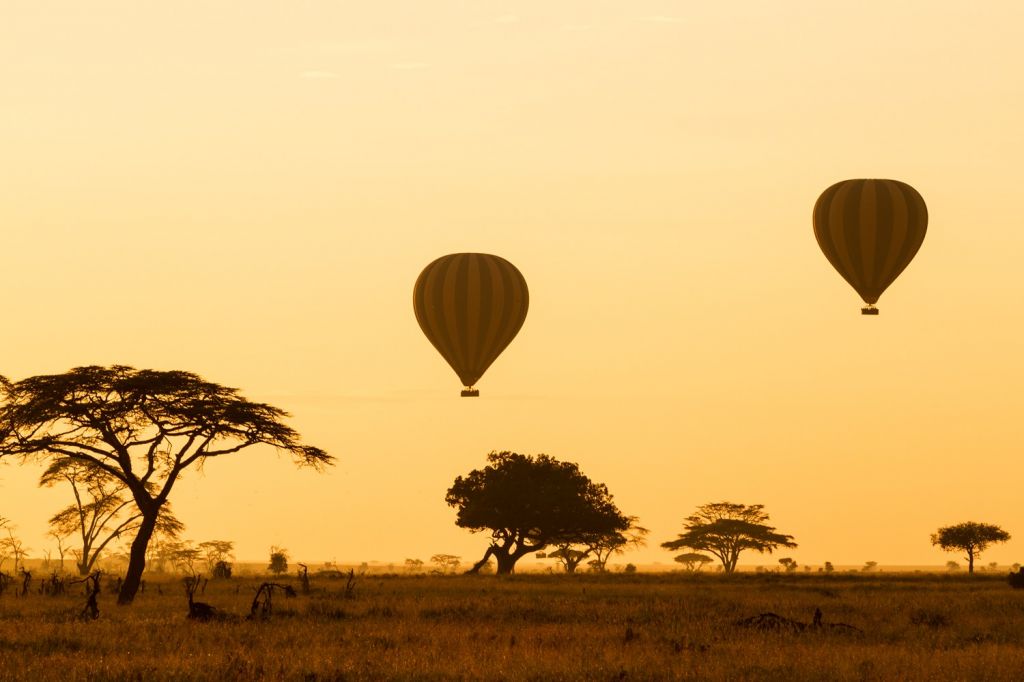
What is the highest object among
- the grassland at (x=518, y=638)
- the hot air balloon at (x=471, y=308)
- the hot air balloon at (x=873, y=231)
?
the hot air balloon at (x=873, y=231)

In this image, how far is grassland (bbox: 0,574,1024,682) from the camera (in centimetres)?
2398

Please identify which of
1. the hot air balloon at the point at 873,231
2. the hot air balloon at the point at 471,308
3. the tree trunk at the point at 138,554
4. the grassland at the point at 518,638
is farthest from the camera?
the hot air balloon at the point at 471,308

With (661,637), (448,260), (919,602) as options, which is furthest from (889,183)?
(661,637)

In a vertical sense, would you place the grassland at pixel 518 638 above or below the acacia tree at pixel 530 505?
below

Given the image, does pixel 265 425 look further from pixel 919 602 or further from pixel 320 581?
pixel 919 602

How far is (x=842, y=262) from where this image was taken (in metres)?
57.9

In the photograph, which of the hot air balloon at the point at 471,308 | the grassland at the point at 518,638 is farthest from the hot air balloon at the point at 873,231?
the grassland at the point at 518,638

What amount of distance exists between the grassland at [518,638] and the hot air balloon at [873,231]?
14.6 metres

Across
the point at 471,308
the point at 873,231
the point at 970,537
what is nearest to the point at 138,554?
A: the point at 471,308

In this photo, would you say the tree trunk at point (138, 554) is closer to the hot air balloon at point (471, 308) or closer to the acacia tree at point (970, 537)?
the hot air balloon at point (471, 308)

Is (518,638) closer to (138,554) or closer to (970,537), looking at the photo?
(138,554)

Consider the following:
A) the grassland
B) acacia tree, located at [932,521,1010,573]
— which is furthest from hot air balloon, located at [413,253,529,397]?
acacia tree, located at [932,521,1010,573]

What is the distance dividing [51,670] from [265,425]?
80.3 ft

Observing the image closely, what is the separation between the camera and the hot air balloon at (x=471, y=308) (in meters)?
57.5
